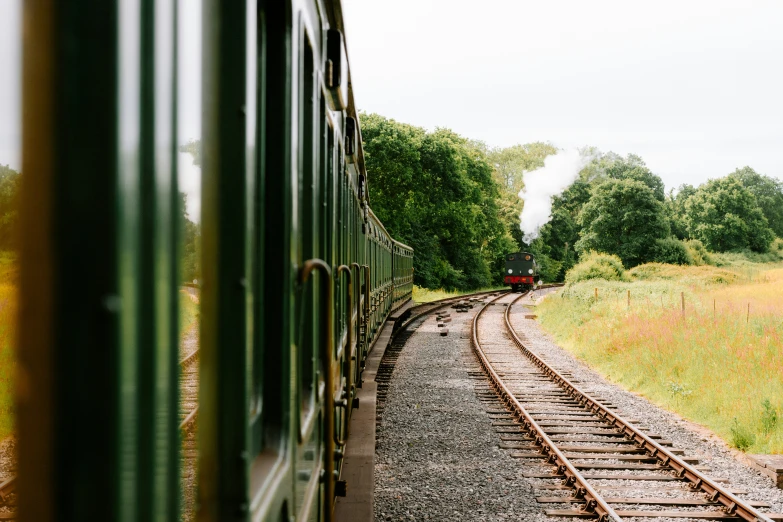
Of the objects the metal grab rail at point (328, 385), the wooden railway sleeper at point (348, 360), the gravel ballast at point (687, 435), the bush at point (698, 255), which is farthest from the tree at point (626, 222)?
the metal grab rail at point (328, 385)

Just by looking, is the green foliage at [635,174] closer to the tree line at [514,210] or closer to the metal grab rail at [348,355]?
the tree line at [514,210]

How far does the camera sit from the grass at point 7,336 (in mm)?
748

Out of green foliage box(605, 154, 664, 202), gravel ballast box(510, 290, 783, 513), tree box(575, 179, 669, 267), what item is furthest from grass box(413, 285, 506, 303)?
green foliage box(605, 154, 664, 202)

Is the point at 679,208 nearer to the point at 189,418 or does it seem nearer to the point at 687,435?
the point at 687,435

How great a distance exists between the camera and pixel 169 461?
37.5 inches

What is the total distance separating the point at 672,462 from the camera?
6.80 m

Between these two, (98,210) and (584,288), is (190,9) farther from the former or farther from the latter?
(584,288)

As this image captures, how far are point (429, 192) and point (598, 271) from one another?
9733 mm

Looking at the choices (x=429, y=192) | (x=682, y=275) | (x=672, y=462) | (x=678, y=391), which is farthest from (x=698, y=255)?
(x=672, y=462)

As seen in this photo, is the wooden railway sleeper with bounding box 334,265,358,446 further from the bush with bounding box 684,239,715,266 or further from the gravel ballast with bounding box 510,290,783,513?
the bush with bounding box 684,239,715,266

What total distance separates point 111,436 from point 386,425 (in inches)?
313

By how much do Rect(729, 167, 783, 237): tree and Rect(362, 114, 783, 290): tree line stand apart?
127 mm

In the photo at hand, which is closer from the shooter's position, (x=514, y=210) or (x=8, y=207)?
(x=8, y=207)

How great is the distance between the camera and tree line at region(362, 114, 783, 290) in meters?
33.9
